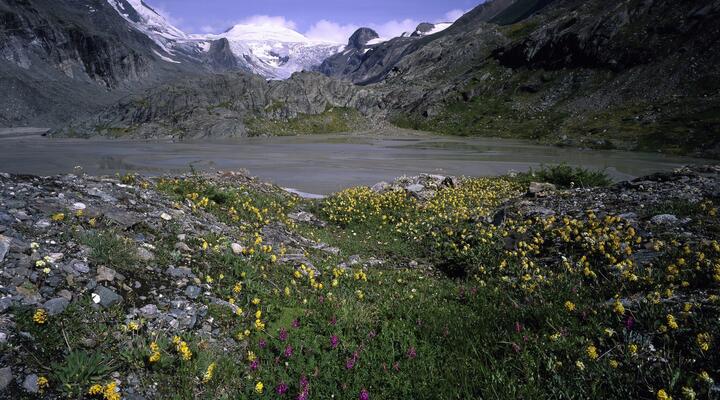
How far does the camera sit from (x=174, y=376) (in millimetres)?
4254

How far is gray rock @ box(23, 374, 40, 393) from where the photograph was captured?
3.54 meters

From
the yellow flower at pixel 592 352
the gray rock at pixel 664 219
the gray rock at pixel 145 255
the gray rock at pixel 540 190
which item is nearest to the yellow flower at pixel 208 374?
the gray rock at pixel 145 255

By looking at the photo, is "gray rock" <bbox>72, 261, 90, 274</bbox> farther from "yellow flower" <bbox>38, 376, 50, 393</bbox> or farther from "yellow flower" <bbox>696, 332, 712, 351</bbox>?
"yellow flower" <bbox>696, 332, 712, 351</bbox>

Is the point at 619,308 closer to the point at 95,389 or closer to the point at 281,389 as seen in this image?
the point at 281,389

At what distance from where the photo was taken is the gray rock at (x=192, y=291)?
18.3 ft

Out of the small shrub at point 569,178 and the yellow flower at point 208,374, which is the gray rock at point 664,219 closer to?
the yellow flower at point 208,374

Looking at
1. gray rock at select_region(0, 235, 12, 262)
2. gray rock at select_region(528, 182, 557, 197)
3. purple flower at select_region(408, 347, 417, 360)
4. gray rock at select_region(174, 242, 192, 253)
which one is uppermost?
gray rock at select_region(0, 235, 12, 262)

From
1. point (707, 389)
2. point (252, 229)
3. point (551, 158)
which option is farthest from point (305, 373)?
point (551, 158)

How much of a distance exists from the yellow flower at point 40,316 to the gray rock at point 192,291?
169 centimetres

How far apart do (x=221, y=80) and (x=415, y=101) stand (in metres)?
71.2

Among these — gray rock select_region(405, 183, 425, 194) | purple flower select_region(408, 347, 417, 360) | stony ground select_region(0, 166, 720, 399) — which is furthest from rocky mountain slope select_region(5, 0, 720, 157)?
purple flower select_region(408, 347, 417, 360)

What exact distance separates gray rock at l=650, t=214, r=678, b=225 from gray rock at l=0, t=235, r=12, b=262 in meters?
11.9

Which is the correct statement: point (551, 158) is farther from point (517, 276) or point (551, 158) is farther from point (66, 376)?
point (66, 376)

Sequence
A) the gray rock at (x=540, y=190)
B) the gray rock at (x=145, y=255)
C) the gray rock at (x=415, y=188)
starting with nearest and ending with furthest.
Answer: the gray rock at (x=145, y=255) < the gray rock at (x=540, y=190) < the gray rock at (x=415, y=188)
